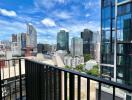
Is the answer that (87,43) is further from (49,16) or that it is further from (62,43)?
(49,16)

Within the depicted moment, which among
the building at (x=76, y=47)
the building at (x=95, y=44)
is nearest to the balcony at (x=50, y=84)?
the building at (x=76, y=47)

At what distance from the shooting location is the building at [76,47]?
858 centimetres

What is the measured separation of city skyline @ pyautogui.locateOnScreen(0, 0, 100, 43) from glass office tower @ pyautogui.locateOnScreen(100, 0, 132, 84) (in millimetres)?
830

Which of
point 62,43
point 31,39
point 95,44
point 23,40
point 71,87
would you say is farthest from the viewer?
point 95,44

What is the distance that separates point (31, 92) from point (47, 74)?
655 mm

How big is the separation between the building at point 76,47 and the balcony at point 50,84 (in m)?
5.51

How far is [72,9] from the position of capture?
12094mm

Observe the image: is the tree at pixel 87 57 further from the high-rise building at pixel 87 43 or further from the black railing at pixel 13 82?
the black railing at pixel 13 82

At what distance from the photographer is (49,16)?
11.2m

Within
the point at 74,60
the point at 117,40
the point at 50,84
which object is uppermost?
the point at 117,40

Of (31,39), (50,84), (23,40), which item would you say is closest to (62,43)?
(31,39)

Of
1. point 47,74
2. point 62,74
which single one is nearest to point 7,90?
point 47,74

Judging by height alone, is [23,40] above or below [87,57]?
above

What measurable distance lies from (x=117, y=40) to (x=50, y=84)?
10045 millimetres
